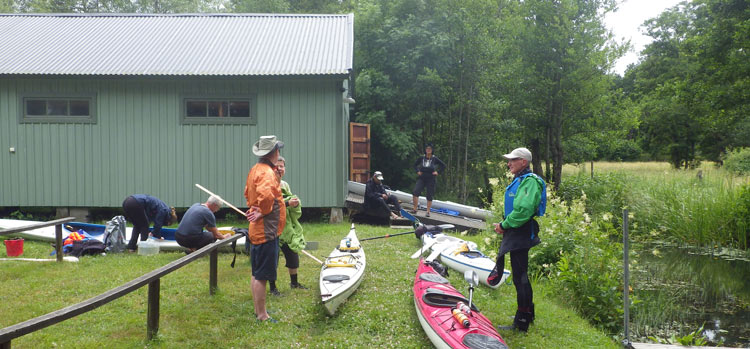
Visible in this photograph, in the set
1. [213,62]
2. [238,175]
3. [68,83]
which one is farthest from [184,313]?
[68,83]

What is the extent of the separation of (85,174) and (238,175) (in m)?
3.36

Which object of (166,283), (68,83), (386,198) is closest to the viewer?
(166,283)

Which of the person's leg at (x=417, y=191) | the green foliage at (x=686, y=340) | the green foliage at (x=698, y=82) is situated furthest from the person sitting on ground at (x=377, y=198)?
the green foliage at (x=698, y=82)

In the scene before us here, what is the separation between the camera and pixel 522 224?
5070mm

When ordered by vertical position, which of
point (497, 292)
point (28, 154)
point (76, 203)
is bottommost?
point (497, 292)

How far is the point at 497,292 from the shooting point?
7.11 m

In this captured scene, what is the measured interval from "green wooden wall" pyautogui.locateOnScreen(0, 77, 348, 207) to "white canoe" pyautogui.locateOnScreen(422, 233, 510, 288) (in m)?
3.53

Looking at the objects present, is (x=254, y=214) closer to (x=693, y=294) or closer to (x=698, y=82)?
(x=693, y=294)

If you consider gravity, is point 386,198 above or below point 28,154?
below

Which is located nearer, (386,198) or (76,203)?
(76,203)

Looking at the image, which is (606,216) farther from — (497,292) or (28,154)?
(28,154)

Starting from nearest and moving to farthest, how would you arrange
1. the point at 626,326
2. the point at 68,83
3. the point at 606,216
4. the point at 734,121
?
1. the point at 626,326
2. the point at 606,216
3. the point at 68,83
4. the point at 734,121

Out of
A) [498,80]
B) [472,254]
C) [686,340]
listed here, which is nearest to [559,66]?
[498,80]

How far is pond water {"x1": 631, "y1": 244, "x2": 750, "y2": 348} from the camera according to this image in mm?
7043
